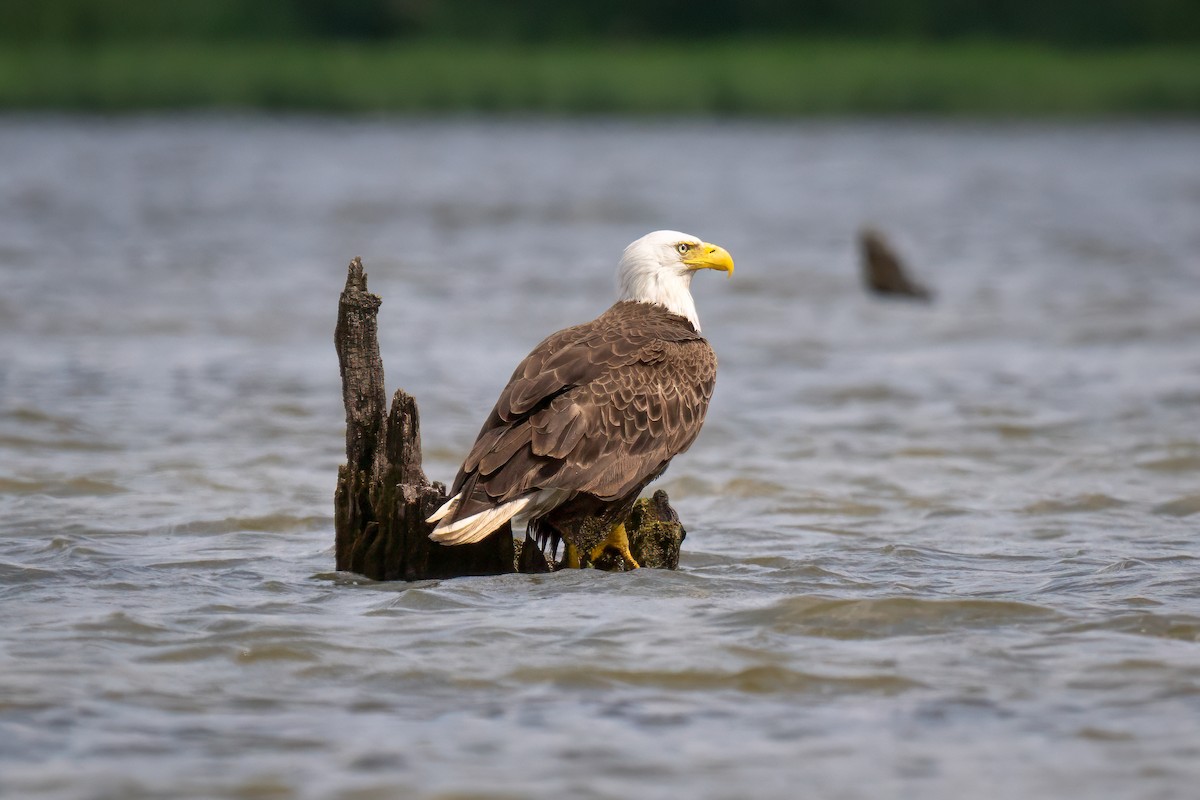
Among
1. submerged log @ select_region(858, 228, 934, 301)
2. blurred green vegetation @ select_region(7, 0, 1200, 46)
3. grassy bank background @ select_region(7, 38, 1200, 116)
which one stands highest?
blurred green vegetation @ select_region(7, 0, 1200, 46)

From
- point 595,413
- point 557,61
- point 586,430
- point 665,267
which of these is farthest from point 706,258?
point 557,61

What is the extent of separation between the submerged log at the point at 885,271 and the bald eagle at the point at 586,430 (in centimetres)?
1135

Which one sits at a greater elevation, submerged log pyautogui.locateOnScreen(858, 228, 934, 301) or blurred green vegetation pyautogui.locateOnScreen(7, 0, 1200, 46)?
blurred green vegetation pyautogui.locateOnScreen(7, 0, 1200, 46)

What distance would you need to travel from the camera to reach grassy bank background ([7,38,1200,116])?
47.7m

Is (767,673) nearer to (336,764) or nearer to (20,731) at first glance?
(336,764)

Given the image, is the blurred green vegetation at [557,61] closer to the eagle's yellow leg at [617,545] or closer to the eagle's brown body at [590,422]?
the eagle's brown body at [590,422]

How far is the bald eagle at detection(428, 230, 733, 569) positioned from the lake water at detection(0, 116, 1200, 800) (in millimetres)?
292

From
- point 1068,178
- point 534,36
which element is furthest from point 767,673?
point 534,36

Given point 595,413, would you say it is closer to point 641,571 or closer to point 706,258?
point 641,571

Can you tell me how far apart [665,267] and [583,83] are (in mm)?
41004

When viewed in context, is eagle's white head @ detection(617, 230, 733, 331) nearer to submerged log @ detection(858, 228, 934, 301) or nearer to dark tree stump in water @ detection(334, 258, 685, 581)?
dark tree stump in water @ detection(334, 258, 685, 581)

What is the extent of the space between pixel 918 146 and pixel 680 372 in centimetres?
3741

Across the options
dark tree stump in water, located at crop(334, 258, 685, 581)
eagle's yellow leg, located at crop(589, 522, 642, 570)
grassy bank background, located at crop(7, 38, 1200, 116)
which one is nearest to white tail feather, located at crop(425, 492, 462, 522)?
dark tree stump in water, located at crop(334, 258, 685, 581)

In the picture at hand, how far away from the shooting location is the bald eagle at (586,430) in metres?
6.64
